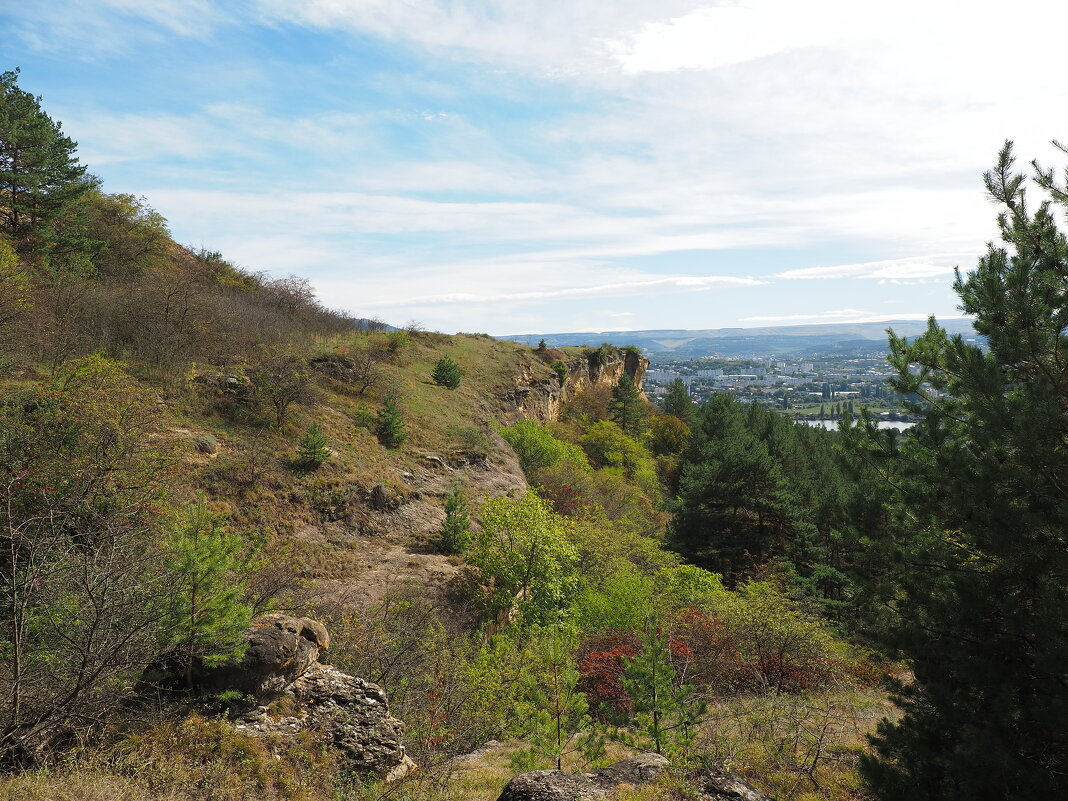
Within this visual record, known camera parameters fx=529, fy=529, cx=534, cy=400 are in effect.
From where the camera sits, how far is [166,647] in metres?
7.26

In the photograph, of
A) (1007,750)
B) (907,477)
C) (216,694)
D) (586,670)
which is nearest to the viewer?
(1007,750)

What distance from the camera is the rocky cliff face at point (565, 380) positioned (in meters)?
50.3

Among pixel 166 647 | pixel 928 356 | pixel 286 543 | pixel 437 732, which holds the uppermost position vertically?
pixel 928 356

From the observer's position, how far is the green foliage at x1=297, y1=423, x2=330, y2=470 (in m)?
20.0

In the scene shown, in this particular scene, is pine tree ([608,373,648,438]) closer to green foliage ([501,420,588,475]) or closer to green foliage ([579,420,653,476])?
green foliage ([579,420,653,476])

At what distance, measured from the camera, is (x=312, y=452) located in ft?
65.9

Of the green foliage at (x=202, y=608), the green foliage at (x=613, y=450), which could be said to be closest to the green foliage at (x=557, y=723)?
the green foliage at (x=202, y=608)

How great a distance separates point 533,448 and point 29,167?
31101 millimetres

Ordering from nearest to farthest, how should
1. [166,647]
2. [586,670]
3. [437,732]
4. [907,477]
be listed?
1. [907,477]
2. [166,647]
3. [437,732]
4. [586,670]

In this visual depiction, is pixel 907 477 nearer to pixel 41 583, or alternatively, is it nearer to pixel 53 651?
pixel 53 651

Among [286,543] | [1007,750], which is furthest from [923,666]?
[286,543]

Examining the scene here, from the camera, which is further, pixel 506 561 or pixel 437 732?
pixel 506 561

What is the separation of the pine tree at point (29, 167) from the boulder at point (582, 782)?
3211 cm

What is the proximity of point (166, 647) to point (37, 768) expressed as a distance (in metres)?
1.60
